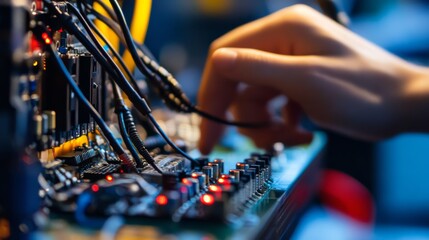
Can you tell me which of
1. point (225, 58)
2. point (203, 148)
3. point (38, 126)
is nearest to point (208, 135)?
point (203, 148)

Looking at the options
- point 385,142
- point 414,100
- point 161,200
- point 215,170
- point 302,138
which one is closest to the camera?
point 161,200

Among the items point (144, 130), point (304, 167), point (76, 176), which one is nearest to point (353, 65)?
point (304, 167)

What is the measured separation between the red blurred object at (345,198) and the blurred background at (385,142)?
228mm

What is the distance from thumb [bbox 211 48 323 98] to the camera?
41.5 inches

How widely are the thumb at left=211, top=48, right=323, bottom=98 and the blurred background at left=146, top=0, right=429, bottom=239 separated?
1.37 meters

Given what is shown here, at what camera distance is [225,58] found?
108cm

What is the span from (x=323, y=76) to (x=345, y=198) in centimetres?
105

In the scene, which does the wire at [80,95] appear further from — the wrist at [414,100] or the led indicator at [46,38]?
the wrist at [414,100]

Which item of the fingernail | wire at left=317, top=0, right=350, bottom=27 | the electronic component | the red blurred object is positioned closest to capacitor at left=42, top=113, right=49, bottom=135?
the electronic component

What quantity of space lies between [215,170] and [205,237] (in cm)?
27

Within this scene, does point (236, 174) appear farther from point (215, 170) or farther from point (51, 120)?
point (51, 120)

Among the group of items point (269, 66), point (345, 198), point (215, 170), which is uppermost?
point (269, 66)

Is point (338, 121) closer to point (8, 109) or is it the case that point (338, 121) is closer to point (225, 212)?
point (225, 212)

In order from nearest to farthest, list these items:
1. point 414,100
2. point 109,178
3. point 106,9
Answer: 1. point 109,178
2. point 106,9
3. point 414,100
